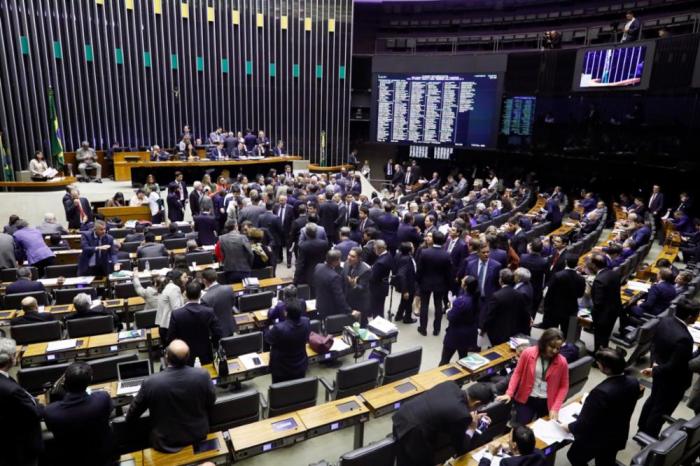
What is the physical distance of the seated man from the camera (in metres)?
13.7

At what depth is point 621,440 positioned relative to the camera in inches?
136

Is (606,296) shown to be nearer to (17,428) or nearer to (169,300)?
(169,300)

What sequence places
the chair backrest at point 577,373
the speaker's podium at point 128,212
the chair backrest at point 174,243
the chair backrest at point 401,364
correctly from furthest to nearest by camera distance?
the speaker's podium at point 128,212 < the chair backrest at point 174,243 < the chair backrest at point 401,364 < the chair backrest at point 577,373

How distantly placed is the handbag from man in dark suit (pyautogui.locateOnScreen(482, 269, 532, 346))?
5.27 ft

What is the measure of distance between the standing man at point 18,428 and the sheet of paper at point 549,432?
340 centimetres

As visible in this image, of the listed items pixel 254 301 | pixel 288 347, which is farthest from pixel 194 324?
pixel 254 301

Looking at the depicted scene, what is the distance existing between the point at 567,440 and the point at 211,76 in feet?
53.7

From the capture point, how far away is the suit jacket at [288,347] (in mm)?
4230

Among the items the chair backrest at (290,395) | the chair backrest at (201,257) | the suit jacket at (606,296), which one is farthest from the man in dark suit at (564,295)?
the chair backrest at (201,257)

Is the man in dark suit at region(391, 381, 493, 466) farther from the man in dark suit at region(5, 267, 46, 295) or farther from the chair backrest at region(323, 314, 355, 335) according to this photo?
the man in dark suit at region(5, 267, 46, 295)

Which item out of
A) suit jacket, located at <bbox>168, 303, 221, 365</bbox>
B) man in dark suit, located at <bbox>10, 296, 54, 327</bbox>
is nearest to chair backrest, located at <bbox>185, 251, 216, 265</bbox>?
man in dark suit, located at <bbox>10, 296, 54, 327</bbox>

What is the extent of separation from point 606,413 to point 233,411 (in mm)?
2712

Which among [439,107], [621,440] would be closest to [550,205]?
[439,107]

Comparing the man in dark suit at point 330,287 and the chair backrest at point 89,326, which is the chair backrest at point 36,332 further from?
the man in dark suit at point 330,287
